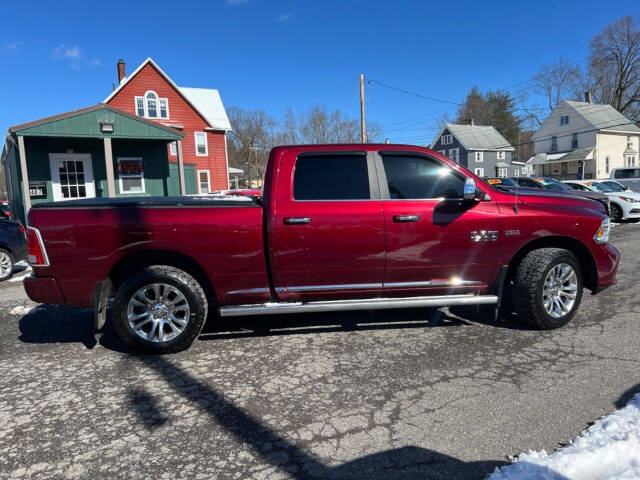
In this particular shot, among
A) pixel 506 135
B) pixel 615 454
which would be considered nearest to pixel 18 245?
pixel 615 454

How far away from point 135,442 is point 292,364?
58.6 inches

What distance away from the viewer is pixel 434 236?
14.3 feet

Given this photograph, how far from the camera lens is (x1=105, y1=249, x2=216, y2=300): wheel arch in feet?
13.9

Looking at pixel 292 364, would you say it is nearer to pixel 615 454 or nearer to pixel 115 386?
pixel 115 386

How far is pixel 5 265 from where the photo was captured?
8453mm

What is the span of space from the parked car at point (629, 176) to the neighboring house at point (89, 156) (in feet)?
64.8

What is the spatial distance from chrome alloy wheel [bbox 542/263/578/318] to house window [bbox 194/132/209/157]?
27.4 meters

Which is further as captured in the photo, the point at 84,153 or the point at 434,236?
the point at 84,153

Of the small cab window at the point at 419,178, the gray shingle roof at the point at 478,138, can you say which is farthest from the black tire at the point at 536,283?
the gray shingle roof at the point at 478,138

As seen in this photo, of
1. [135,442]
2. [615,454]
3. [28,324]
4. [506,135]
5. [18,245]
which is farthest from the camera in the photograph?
[506,135]

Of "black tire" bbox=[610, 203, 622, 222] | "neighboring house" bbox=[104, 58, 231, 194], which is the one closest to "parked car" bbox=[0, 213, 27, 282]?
"black tire" bbox=[610, 203, 622, 222]

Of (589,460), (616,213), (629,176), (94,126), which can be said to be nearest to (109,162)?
(94,126)

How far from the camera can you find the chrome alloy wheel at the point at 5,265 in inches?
331

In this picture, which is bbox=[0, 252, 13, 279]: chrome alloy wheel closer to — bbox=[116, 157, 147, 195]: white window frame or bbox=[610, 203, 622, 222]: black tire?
bbox=[116, 157, 147, 195]: white window frame
